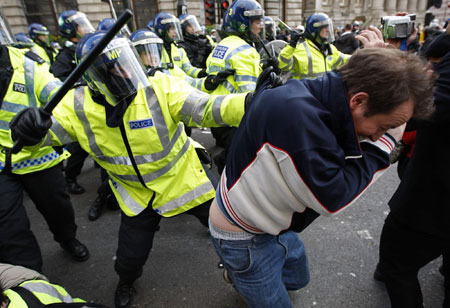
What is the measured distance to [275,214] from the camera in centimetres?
118

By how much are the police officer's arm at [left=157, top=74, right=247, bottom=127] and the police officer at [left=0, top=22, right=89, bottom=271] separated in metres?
1.00

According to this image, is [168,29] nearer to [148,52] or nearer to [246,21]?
[148,52]

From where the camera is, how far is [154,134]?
179 cm

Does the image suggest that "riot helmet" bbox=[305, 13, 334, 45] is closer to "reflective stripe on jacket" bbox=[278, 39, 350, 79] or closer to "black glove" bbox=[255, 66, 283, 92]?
"reflective stripe on jacket" bbox=[278, 39, 350, 79]

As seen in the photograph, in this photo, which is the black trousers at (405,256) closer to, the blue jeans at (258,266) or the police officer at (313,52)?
the blue jeans at (258,266)

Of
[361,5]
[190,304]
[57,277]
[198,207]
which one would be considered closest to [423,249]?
[198,207]

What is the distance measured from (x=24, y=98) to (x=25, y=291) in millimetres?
1462

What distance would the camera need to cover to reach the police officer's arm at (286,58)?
3.92 metres

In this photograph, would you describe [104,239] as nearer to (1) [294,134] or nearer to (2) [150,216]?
(2) [150,216]

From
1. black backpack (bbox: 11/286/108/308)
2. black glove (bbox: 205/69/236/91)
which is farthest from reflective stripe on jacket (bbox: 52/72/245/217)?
black glove (bbox: 205/69/236/91)

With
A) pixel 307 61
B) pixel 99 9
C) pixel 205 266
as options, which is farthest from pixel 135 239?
pixel 99 9

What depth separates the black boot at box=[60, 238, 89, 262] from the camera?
2730 mm

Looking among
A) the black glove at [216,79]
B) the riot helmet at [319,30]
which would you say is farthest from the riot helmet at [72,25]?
the riot helmet at [319,30]

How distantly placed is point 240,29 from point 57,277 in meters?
2.99
